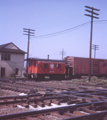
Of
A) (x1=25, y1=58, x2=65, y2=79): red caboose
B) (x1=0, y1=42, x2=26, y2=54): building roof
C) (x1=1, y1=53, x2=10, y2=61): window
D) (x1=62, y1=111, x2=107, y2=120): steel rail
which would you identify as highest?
(x1=0, y1=42, x2=26, y2=54): building roof

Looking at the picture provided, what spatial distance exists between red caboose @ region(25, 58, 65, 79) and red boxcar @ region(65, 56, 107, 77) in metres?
1.77

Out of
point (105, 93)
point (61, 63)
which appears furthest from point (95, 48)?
point (105, 93)

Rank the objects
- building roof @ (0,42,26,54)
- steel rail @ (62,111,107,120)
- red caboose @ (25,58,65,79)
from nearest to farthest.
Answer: steel rail @ (62,111,107,120) → red caboose @ (25,58,65,79) → building roof @ (0,42,26,54)

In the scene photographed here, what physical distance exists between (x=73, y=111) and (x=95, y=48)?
6010cm

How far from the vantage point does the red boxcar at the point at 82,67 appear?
27.7 metres

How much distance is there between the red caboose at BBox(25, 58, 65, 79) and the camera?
2458 centimetres

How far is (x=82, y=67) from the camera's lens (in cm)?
2830

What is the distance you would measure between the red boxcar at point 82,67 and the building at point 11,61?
383 inches

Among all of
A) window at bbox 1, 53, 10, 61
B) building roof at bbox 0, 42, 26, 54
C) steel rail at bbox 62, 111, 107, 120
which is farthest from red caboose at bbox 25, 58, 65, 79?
steel rail at bbox 62, 111, 107, 120

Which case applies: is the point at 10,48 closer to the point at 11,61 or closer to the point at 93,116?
the point at 11,61

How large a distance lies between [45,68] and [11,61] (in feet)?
30.6

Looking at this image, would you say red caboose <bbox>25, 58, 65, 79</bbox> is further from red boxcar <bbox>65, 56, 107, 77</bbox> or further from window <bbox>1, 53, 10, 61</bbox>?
window <bbox>1, 53, 10, 61</bbox>

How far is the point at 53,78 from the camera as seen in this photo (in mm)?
26234

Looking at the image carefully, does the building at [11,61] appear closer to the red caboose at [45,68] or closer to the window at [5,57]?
the window at [5,57]
